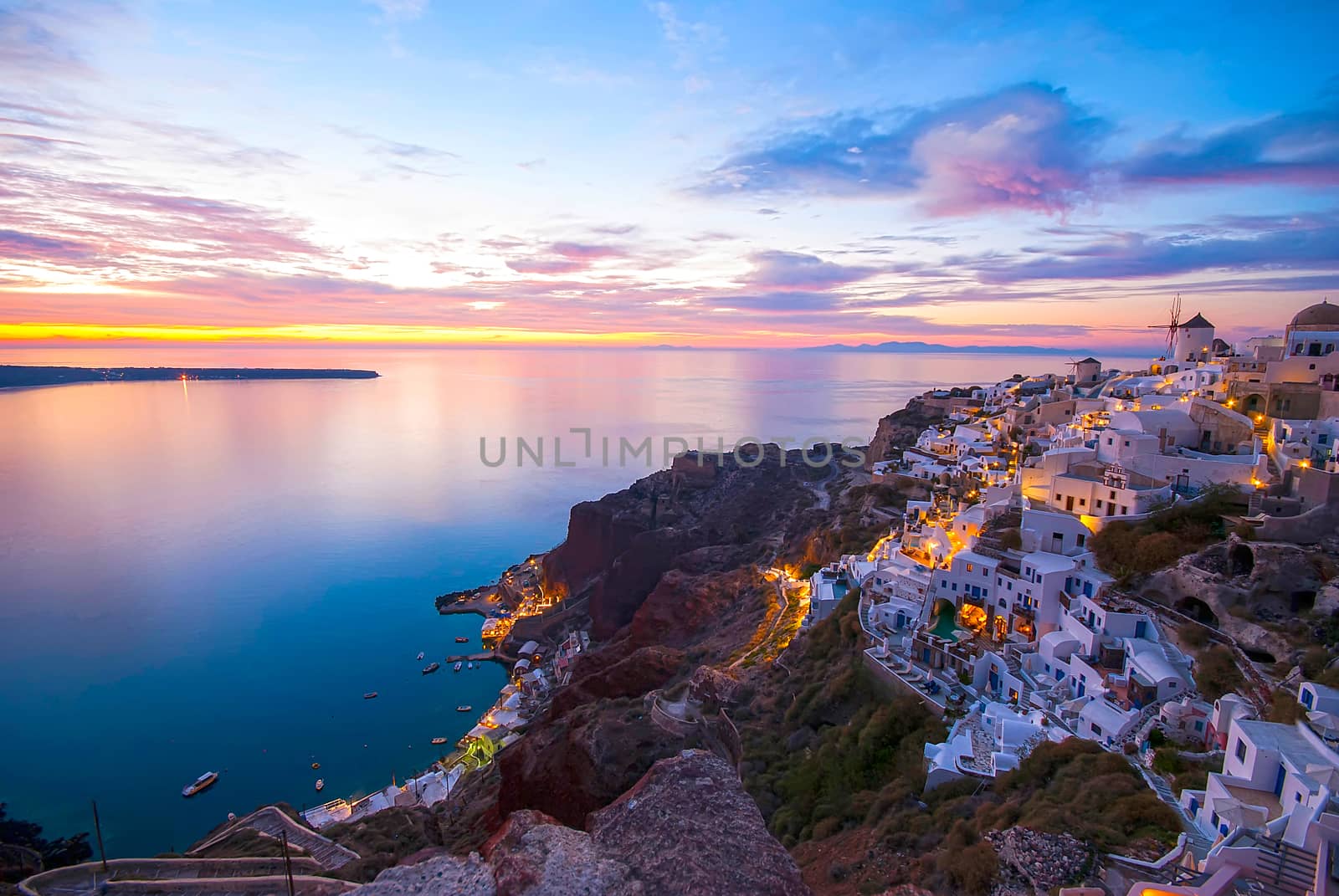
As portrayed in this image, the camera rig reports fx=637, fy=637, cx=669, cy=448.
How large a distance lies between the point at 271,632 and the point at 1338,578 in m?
39.8

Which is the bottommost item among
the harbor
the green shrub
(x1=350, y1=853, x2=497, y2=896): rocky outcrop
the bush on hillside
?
the harbor

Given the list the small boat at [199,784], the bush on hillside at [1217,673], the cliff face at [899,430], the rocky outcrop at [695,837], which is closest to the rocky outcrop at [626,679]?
the small boat at [199,784]

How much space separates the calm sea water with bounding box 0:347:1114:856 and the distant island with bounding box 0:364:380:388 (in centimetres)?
7971

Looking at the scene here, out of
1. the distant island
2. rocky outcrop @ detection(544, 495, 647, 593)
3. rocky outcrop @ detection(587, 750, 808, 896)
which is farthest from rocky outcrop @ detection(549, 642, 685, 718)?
the distant island

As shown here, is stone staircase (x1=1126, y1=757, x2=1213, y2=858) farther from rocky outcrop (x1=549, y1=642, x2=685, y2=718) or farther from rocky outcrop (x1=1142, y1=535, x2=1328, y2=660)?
rocky outcrop (x1=549, y1=642, x2=685, y2=718)

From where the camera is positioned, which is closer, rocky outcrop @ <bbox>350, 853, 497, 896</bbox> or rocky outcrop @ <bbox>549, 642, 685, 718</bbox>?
rocky outcrop @ <bbox>350, 853, 497, 896</bbox>

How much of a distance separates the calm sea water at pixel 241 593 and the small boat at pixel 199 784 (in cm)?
35

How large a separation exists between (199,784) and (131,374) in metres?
205

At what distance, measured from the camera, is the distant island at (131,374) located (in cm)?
15349

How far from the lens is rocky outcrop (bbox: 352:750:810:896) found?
4969 millimetres

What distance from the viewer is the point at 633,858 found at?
208 inches

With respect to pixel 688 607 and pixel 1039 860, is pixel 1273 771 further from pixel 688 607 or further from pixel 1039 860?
pixel 688 607

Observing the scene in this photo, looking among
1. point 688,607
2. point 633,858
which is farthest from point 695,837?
Answer: point 688,607

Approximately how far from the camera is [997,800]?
8.88 metres
